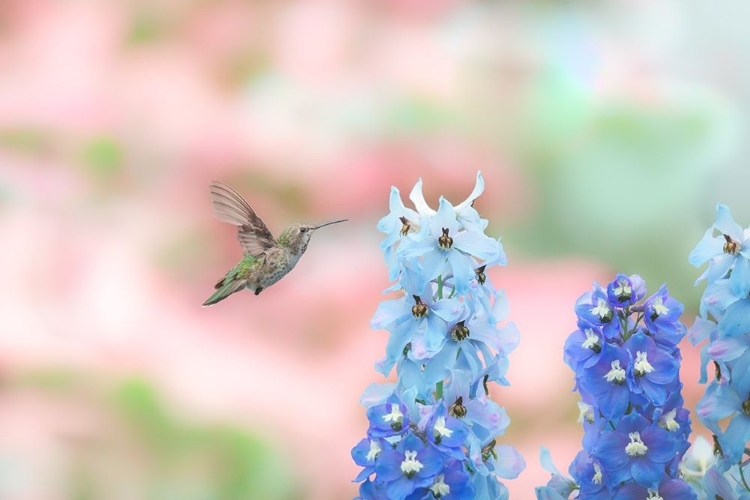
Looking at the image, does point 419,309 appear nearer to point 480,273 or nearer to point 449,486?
point 480,273

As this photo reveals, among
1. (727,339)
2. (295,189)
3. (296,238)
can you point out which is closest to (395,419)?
(727,339)

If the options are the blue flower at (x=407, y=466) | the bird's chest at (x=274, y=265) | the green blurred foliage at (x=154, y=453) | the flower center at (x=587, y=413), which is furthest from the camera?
the green blurred foliage at (x=154, y=453)

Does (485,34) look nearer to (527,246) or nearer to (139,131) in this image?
(527,246)

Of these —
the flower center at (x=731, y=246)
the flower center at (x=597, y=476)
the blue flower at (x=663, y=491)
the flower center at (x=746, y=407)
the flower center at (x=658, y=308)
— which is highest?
the flower center at (x=731, y=246)

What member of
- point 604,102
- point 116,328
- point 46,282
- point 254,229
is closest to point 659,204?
point 604,102

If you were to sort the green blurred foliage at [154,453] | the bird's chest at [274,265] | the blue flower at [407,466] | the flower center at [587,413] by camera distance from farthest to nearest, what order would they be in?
the green blurred foliage at [154,453]
the bird's chest at [274,265]
the flower center at [587,413]
the blue flower at [407,466]

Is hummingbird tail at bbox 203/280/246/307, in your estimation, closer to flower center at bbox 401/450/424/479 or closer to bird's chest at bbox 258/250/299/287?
bird's chest at bbox 258/250/299/287

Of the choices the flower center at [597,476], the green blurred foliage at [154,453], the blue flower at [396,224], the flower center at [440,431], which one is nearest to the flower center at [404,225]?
the blue flower at [396,224]

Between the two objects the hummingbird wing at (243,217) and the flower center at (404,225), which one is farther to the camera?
the hummingbird wing at (243,217)

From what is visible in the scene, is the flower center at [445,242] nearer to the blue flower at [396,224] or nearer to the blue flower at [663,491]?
the blue flower at [396,224]
